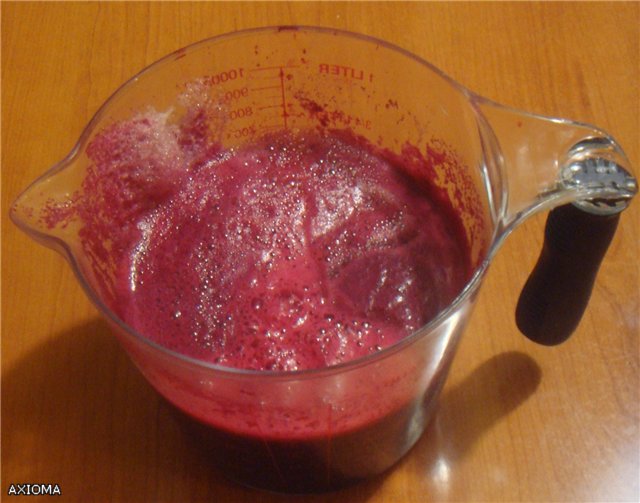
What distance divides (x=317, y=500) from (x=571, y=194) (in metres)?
0.29

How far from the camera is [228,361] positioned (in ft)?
1.80

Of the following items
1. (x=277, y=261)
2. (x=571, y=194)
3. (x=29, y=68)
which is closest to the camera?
(x=571, y=194)

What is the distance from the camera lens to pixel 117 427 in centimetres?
64

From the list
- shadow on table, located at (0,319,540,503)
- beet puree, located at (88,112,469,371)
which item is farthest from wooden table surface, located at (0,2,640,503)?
beet puree, located at (88,112,469,371)

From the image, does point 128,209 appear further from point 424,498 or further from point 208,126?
point 424,498

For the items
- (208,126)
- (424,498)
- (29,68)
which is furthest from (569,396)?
(29,68)

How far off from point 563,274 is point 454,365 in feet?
0.45

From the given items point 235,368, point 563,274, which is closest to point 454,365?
point 563,274

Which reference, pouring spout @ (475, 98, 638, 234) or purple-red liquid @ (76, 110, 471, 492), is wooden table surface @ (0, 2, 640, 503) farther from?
pouring spout @ (475, 98, 638, 234)

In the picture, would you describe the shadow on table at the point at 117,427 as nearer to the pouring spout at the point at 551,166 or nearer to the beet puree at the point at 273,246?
the beet puree at the point at 273,246

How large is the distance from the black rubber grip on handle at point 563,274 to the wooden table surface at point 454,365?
6 centimetres

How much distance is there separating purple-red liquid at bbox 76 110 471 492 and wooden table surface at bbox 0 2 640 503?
0.07 meters

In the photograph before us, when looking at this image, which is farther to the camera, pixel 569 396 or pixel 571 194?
pixel 569 396

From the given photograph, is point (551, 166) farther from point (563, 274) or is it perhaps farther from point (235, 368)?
point (235, 368)
